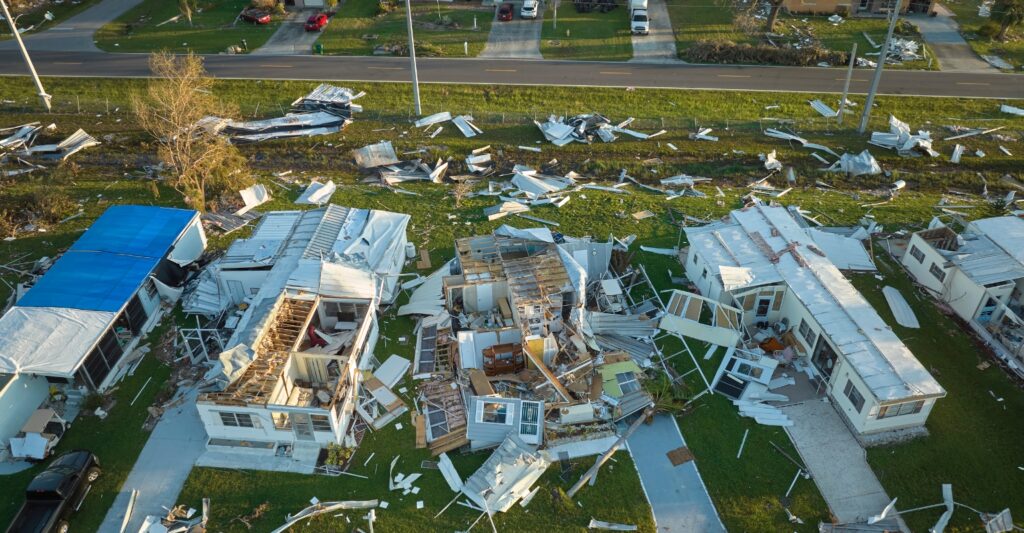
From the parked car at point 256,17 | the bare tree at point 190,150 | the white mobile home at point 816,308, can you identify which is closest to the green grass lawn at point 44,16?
the parked car at point 256,17

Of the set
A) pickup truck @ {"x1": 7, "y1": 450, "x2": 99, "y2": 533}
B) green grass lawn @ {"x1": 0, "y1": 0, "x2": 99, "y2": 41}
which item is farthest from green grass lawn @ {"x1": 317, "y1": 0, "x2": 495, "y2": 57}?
pickup truck @ {"x1": 7, "y1": 450, "x2": 99, "y2": 533}

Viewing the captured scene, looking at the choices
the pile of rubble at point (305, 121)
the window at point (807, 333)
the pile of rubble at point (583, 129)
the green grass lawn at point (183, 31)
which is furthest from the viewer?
the green grass lawn at point (183, 31)

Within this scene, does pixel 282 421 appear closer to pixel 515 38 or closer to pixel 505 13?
pixel 515 38

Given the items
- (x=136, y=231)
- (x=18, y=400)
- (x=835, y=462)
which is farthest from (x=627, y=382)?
(x=136, y=231)

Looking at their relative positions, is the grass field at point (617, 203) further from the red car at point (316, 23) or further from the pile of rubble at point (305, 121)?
the red car at point (316, 23)

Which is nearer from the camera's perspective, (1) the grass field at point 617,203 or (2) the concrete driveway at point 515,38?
(1) the grass field at point 617,203

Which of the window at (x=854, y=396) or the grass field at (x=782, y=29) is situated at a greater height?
the grass field at (x=782, y=29)

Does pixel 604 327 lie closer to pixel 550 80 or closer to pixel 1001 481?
pixel 1001 481
